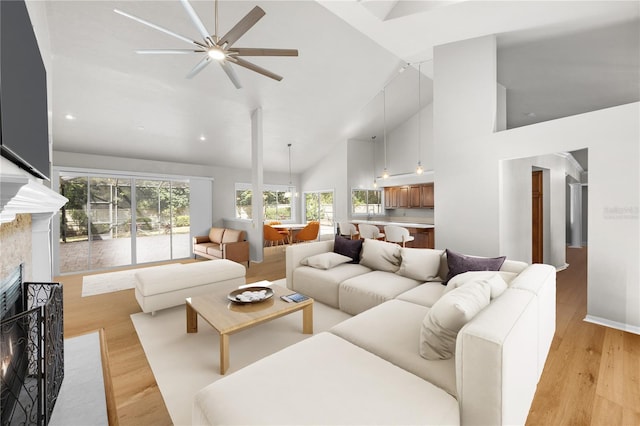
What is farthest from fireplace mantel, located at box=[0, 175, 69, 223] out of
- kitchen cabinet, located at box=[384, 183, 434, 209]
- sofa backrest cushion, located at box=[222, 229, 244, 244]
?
kitchen cabinet, located at box=[384, 183, 434, 209]

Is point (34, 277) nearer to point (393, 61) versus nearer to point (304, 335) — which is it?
point (304, 335)

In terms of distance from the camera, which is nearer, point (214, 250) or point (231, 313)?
point (231, 313)

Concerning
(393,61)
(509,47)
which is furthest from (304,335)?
(393,61)

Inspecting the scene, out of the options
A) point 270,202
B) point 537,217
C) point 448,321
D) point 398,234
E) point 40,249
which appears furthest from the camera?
point 270,202

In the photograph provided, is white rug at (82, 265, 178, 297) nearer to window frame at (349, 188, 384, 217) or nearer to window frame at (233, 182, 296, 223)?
window frame at (233, 182, 296, 223)

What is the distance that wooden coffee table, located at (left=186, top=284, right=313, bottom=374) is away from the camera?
6.61 feet

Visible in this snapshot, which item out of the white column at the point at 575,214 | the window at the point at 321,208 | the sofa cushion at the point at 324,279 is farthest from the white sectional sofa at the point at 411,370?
the white column at the point at 575,214

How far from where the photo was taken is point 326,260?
11.2 feet

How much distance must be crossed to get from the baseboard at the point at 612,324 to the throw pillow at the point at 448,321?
7.97 ft

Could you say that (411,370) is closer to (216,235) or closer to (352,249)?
(352,249)

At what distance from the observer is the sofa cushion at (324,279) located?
309 centimetres

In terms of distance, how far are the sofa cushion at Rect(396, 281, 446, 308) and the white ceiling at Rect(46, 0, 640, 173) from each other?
313cm

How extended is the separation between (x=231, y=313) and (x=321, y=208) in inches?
278

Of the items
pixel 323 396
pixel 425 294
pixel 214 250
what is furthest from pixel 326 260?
pixel 214 250
